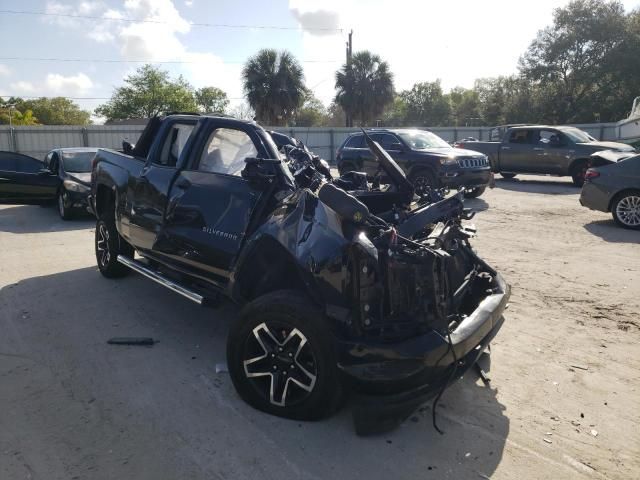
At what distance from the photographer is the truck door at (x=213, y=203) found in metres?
4.05

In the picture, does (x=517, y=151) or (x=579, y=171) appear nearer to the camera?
(x=579, y=171)

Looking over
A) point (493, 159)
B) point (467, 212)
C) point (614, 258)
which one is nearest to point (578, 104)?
point (493, 159)

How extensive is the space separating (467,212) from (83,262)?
5.59 meters

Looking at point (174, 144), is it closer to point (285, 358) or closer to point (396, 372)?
point (285, 358)

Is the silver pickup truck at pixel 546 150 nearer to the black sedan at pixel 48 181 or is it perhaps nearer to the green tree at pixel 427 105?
the black sedan at pixel 48 181

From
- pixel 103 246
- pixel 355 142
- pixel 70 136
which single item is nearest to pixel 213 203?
pixel 103 246

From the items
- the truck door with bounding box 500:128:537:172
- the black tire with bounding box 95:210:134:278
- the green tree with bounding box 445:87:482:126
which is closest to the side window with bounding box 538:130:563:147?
the truck door with bounding box 500:128:537:172

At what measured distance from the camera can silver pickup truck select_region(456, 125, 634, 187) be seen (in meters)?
15.0

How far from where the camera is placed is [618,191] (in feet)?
30.1

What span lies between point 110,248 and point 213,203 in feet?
8.43

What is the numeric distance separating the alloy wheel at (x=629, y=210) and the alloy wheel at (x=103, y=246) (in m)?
8.65

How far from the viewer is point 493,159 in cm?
1672

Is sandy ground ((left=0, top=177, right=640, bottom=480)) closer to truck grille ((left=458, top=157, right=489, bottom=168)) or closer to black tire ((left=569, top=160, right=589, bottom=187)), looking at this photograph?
truck grille ((left=458, top=157, right=489, bottom=168))

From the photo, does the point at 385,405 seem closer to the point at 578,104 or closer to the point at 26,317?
the point at 26,317
